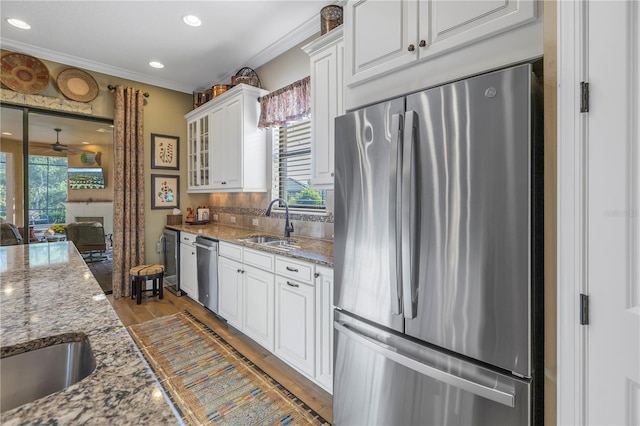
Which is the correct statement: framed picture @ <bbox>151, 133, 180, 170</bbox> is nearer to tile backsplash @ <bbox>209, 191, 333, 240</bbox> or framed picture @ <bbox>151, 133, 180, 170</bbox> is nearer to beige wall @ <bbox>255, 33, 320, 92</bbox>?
tile backsplash @ <bbox>209, 191, 333, 240</bbox>

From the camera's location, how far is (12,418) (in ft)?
1.49

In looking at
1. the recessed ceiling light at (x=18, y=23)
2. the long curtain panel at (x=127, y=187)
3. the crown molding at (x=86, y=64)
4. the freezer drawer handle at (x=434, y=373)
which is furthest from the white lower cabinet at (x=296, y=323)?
the crown molding at (x=86, y=64)

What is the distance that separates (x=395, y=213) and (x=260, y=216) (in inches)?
100

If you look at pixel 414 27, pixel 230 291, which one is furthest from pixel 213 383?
pixel 414 27

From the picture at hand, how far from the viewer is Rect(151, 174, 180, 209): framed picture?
167 inches

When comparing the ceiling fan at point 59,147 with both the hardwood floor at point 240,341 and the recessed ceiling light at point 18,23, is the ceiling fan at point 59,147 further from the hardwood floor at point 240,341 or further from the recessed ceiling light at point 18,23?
the hardwood floor at point 240,341

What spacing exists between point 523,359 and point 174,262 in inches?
158

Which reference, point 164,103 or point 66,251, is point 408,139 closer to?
point 66,251

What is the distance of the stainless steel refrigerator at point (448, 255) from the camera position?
1034 mm

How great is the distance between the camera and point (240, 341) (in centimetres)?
271

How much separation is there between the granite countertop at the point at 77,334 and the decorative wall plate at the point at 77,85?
3.12m

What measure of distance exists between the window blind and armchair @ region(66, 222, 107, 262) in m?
2.58

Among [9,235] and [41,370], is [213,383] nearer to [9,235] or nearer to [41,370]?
[41,370]

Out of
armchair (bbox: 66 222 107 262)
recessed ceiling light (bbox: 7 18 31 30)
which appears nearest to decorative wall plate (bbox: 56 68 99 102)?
recessed ceiling light (bbox: 7 18 31 30)
